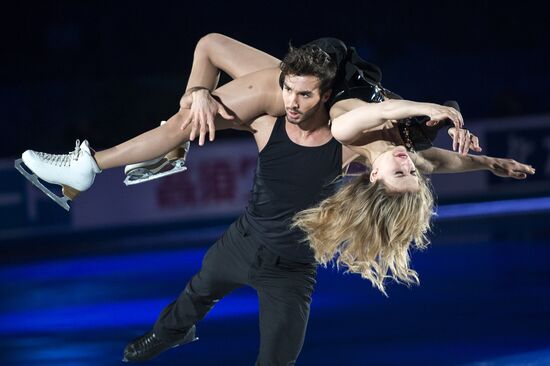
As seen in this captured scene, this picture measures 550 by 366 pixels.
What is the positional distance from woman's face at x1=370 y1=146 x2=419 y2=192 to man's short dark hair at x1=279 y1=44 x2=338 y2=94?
1.29ft

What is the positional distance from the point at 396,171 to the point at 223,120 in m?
0.78

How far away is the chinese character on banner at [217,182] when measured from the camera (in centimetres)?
990

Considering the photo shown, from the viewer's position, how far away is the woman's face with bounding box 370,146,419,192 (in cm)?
427

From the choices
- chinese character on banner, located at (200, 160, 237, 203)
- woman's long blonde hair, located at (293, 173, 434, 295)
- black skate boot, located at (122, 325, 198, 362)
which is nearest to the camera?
woman's long blonde hair, located at (293, 173, 434, 295)

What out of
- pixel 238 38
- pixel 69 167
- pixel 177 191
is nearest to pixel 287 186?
pixel 69 167

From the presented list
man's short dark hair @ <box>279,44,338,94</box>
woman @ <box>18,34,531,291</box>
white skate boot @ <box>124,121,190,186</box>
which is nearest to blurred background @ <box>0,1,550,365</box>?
woman @ <box>18,34,531,291</box>

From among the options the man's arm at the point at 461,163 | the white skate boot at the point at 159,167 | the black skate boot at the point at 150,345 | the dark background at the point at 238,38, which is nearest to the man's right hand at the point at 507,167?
the man's arm at the point at 461,163

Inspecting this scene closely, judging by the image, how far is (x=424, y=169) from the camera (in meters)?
4.51

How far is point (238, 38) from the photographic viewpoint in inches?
516

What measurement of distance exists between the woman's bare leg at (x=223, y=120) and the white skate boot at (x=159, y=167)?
237 millimetres

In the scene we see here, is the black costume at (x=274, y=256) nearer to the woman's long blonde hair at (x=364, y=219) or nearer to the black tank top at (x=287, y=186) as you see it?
the black tank top at (x=287, y=186)

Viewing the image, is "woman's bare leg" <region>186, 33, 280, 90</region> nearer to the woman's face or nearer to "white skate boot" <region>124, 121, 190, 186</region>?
"white skate boot" <region>124, 121, 190, 186</region>

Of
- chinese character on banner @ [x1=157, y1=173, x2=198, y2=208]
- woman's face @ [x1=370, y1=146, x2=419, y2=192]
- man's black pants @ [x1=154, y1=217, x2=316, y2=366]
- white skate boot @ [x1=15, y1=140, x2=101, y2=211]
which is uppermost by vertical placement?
chinese character on banner @ [x1=157, y1=173, x2=198, y2=208]

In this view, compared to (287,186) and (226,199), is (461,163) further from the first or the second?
(226,199)
